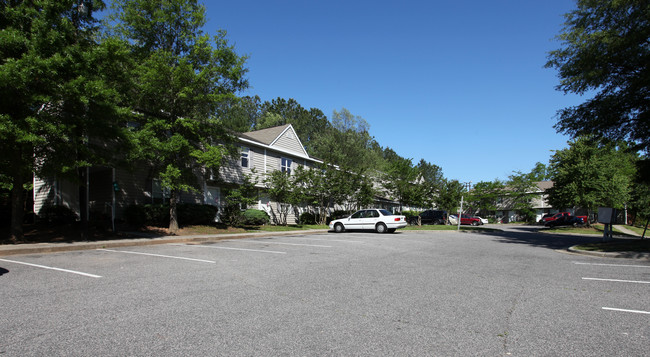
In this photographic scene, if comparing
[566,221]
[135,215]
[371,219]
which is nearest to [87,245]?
[135,215]

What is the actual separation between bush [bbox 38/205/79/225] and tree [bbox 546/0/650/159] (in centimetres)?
2469

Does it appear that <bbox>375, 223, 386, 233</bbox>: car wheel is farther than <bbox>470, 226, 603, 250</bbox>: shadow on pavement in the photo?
Yes

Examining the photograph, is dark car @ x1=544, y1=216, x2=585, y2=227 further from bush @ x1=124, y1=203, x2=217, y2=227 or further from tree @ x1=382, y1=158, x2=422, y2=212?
bush @ x1=124, y1=203, x2=217, y2=227

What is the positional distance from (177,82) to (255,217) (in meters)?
10.3

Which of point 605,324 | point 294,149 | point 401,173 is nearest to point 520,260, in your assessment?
point 605,324

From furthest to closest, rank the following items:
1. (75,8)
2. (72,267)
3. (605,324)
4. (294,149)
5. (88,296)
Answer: (294,149)
(75,8)
(72,267)
(88,296)
(605,324)

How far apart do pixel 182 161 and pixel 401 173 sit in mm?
24425

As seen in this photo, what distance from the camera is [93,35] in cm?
1400

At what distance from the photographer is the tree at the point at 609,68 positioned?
14.4 meters

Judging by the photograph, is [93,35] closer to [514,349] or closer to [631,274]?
[514,349]

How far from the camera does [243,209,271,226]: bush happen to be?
23.2 m

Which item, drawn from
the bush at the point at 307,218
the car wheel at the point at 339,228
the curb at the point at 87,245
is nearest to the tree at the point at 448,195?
the bush at the point at 307,218

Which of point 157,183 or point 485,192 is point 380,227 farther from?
point 485,192

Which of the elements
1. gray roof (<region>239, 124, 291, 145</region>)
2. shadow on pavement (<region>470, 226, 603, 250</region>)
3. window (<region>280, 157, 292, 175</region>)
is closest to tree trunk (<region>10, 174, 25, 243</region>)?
gray roof (<region>239, 124, 291, 145</region>)
